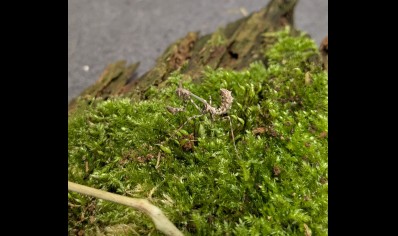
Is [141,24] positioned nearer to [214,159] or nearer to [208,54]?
[208,54]

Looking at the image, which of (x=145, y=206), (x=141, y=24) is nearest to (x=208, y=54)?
(x=145, y=206)

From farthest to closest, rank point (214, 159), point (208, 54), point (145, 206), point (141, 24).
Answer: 1. point (141, 24)
2. point (208, 54)
3. point (214, 159)
4. point (145, 206)

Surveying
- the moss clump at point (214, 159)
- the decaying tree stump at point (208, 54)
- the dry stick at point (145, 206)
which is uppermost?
the decaying tree stump at point (208, 54)

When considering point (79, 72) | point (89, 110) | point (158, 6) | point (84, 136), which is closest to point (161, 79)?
point (89, 110)

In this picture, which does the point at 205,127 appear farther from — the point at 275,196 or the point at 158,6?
the point at 158,6

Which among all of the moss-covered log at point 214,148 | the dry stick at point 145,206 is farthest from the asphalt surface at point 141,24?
the dry stick at point 145,206

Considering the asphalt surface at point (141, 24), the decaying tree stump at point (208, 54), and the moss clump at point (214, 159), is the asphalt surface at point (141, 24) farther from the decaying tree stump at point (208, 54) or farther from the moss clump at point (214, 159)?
the moss clump at point (214, 159)
